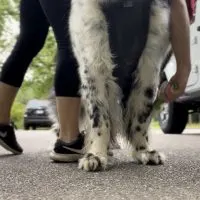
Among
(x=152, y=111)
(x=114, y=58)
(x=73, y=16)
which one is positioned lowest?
(x=152, y=111)

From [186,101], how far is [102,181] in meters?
4.75

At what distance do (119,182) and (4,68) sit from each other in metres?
1.56

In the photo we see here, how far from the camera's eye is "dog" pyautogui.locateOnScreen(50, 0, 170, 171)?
2.90 m

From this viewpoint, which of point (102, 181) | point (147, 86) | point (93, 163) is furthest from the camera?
point (147, 86)

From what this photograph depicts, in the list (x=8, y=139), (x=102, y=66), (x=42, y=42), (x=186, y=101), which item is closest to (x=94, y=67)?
(x=102, y=66)

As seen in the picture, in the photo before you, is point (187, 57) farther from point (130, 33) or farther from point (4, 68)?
point (4, 68)

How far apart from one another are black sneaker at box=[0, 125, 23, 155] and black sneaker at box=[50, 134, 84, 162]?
0.56 m

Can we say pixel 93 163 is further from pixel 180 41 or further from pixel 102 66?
pixel 180 41

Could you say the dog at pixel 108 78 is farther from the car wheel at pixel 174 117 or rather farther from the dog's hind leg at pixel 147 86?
the car wheel at pixel 174 117

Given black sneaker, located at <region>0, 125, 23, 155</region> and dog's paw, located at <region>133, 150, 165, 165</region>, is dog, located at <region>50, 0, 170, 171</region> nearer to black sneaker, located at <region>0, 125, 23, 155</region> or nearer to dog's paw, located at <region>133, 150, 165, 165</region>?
dog's paw, located at <region>133, 150, 165, 165</region>

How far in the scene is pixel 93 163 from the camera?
2.71m

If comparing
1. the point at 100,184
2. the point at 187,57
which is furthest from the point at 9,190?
the point at 187,57

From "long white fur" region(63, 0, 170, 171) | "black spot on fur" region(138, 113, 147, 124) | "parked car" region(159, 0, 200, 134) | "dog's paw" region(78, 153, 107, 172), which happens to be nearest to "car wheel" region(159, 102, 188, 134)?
"parked car" region(159, 0, 200, 134)

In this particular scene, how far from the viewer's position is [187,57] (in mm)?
3021
